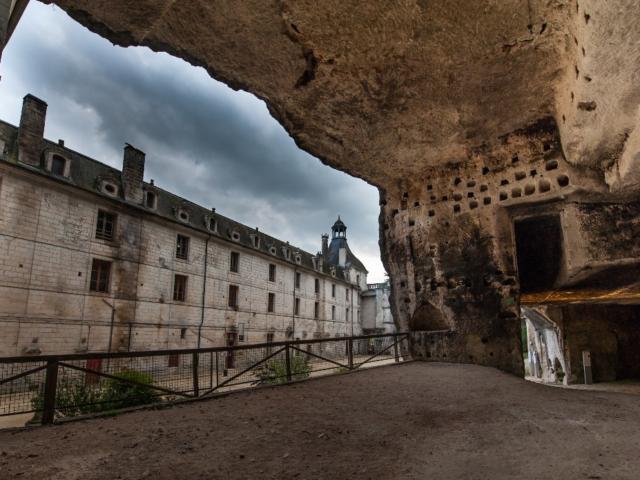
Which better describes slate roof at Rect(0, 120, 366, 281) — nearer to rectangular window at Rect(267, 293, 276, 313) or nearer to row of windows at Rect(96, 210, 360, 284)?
row of windows at Rect(96, 210, 360, 284)

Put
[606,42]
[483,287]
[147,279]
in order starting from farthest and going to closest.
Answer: [147,279] → [483,287] → [606,42]

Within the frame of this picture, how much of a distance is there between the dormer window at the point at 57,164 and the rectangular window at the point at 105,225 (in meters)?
2.08

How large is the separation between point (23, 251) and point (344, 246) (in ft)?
109

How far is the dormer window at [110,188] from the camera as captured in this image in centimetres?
1677

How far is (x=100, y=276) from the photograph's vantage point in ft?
52.9

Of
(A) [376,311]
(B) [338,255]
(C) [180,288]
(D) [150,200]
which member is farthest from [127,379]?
(B) [338,255]

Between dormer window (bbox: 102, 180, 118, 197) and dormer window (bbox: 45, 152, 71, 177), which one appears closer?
dormer window (bbox: 45, 152, 71, 177)

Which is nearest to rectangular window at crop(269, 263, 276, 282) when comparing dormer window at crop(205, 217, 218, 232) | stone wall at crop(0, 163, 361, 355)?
stone wall at crop(0, 163, 361, 355)

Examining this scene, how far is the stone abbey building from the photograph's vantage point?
44.3 feet

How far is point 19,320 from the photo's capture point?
42.9ft

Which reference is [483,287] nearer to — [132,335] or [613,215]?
[613,215]

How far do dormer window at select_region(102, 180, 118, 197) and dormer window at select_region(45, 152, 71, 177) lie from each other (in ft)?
5.16

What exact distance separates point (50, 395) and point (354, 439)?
3.36m

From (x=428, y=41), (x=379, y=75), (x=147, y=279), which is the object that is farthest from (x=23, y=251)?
(x=428, y=41)
